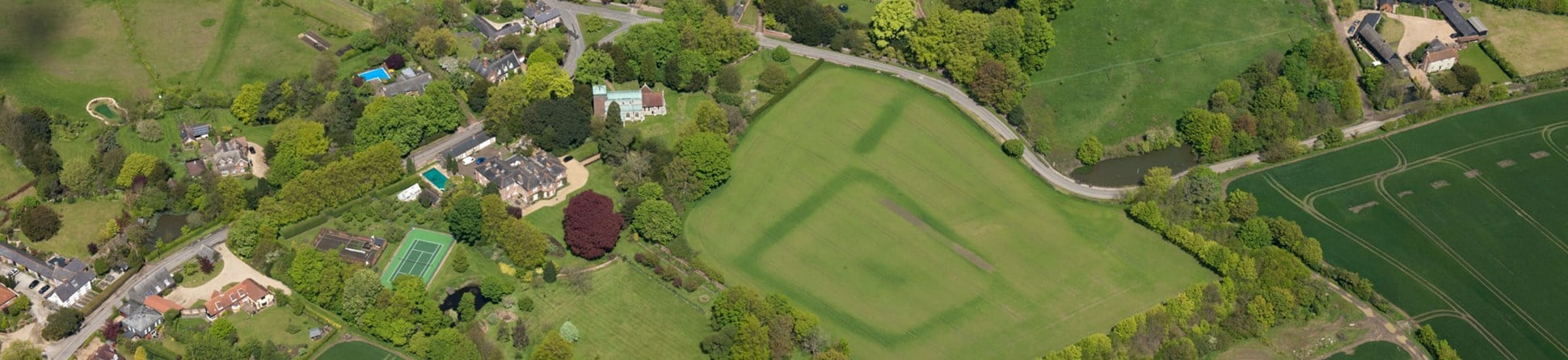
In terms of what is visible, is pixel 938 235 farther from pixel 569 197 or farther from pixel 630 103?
pixel 569 197

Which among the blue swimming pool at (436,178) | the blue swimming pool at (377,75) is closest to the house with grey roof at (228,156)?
the blue swimming pool at (377,75)

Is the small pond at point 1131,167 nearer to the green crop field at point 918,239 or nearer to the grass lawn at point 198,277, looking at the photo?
the green crop field at point 918,239

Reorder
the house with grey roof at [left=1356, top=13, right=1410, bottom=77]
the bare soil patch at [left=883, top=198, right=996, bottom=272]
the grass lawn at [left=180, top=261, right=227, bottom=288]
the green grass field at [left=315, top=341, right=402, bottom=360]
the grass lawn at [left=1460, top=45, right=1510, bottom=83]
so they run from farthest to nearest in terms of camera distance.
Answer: the grass lawn at [left=1460, top=45, right=1510, bottom=83] → the house with grey roof at [left=1356, top=13, right=1410, bottom=77] → the bare soil patch at [left=883, top=198, right=996, bottom=272] → the grass lawn at [left=180, top=261, right=227, bottom=288] → the green grass field at [left=315, top=341, right=402, bottom=360]

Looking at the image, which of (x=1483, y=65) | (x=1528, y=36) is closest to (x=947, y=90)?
(x=1483, y=65)

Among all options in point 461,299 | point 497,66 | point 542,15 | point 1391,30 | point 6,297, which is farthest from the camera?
point 542,15

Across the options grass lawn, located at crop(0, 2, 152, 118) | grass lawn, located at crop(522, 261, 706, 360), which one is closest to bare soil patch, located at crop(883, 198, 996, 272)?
grass lawn, located at crop(522, 261, 706, 360)

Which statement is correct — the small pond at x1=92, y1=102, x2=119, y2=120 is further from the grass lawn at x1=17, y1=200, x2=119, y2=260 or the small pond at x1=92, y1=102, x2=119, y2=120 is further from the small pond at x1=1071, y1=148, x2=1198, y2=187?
the small pond at x1=1071, y1=148, x2=1198, y2=187
